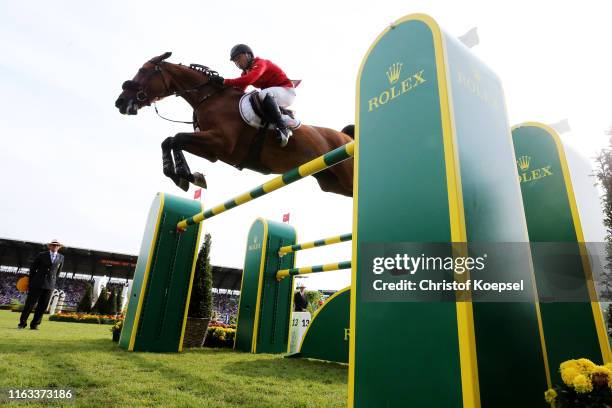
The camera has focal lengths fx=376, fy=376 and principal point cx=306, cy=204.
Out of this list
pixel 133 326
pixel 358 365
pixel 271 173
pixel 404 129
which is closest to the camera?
pixel 358 365

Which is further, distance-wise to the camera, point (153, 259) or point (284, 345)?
point (284, 345)

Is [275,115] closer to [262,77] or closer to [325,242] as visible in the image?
[262,77]

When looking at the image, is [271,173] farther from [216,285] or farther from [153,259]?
[216,285]

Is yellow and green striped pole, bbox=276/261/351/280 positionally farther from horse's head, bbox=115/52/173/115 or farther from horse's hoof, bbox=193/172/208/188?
horse's head, bbox=115/52/173/115

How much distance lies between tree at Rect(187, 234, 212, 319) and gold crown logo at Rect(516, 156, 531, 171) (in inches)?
207

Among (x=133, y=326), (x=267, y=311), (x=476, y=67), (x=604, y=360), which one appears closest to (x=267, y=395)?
(x=604, y=360)

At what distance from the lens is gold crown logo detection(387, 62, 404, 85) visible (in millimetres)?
2254

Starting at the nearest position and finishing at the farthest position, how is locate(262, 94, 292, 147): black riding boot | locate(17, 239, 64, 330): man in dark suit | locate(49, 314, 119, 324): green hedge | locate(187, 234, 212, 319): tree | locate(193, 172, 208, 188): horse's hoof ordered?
locate(262, 94, 292, 147): black riding boot, locate(193, 172, 208, 188): horse's hoof, locate(187, 234, 212, 319): tree, locate(17, 239, 64, 330): man in dark suit, locate(49, 314, 119, 324): green hedge

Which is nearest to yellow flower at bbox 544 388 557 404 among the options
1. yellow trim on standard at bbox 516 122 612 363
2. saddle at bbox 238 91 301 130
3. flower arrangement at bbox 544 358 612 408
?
flower arrangement at bbox 544 358 612 408

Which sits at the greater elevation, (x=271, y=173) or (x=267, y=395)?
(x=271, y=173)

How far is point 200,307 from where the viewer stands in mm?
6414

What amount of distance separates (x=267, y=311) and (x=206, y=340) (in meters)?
1.32

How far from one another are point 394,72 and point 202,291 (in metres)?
5.43

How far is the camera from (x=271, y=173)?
3924 mm
